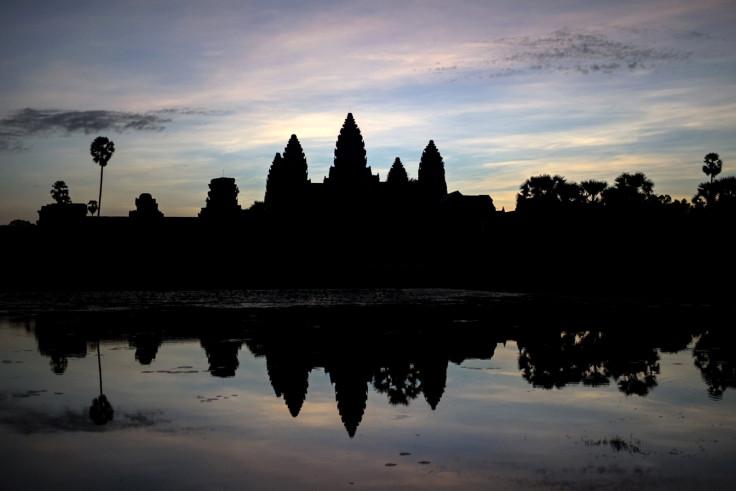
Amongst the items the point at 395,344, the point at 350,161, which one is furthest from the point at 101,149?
the point at 395,344

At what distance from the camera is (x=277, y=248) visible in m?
86.9

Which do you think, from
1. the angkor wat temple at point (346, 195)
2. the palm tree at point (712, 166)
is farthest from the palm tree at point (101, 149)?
the palm tree at point (712, 166)

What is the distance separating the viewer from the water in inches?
285

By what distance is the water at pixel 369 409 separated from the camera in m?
7.25

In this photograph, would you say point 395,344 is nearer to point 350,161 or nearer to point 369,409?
point 369,409

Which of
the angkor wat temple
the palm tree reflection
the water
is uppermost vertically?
the angkor wat temple

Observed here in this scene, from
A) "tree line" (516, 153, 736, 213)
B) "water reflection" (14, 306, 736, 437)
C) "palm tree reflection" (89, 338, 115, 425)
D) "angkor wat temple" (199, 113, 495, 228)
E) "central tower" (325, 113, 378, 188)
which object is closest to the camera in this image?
"palm tree reflection" (89, 338, 115, 425)

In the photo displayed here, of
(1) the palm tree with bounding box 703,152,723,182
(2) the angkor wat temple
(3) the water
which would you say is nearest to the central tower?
(2) the angkor wat temple

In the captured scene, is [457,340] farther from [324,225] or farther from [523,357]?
[324,225]

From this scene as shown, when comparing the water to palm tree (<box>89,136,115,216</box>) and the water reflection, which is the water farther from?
palm tree (<box>89,136,115,216</box>)

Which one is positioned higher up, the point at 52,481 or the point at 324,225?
the point at 324,225

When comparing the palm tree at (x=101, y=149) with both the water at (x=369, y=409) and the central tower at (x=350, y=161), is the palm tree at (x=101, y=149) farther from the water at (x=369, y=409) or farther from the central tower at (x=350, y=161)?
the water at (x=369, y=409)

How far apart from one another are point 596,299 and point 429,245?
6343 centimetres

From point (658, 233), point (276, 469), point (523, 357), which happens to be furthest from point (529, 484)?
point (658, 233)
